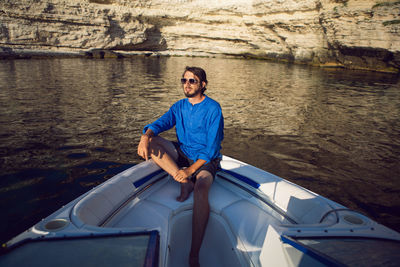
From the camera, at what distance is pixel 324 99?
34.2 ft

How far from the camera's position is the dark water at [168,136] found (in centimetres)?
361

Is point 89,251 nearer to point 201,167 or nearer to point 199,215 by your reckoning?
point 199,215

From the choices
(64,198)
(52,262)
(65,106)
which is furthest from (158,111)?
(52,262)

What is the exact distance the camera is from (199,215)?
214 cm

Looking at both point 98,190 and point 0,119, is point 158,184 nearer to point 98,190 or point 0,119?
point 98,190

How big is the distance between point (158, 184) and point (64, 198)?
1.63 m

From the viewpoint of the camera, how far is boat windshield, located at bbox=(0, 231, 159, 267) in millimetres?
1170

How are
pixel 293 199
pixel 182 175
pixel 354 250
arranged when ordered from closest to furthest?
pixel 354 250, pixel 293 199, pixel 182 175

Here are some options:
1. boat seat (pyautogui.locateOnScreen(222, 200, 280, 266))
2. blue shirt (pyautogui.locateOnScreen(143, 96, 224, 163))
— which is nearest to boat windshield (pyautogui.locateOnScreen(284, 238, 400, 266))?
boat seat (pyautogui.locateOnScreen(222, 200, 280, 266))

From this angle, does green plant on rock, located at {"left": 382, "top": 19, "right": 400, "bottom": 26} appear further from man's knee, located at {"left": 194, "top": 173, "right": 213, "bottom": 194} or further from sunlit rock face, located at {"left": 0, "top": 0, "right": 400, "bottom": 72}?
man's knee, located at {"left": 194, "top": 173, "right": 213, "bottom": 194}

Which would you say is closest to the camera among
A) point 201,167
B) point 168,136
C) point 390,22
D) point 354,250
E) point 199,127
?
point 354,250

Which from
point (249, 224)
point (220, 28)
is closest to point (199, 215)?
point (249, 224)

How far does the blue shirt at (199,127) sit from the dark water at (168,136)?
6.18 ft

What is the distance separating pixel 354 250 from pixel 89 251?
59.4 inches
